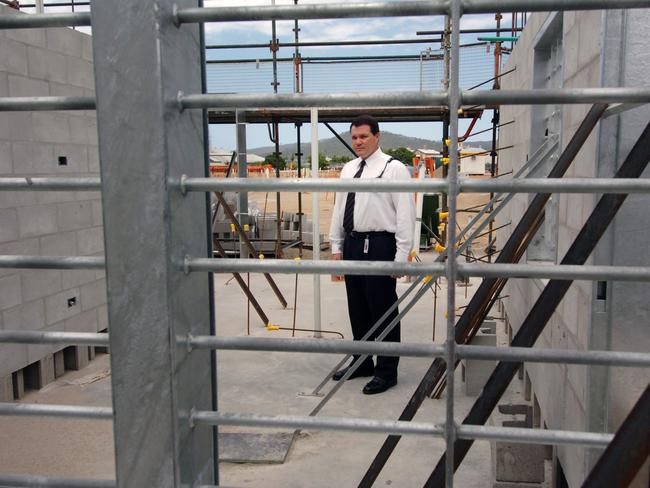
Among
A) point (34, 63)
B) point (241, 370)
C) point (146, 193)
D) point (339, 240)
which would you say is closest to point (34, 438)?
point (241, 370)

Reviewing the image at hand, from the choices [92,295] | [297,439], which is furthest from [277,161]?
[297,439]

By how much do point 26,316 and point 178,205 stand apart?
12.6 feet

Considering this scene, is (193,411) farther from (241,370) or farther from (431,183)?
(241,370)

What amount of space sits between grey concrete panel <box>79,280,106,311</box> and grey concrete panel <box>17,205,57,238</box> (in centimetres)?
66

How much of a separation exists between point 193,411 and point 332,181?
63 centimetres

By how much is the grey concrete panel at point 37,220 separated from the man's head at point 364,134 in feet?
8.17

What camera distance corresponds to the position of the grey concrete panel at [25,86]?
4371 millimetres

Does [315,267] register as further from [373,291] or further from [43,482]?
[373,291]

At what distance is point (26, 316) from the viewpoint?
4.54m

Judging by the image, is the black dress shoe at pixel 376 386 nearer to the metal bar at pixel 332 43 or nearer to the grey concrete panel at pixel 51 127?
the grey concrete panel at pixel 51 127

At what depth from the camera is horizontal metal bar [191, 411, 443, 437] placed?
50.4 inches

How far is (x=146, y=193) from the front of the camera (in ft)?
4.11

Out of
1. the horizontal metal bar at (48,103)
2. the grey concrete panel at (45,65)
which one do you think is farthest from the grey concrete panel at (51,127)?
the horizontal metal bar at (48,103)

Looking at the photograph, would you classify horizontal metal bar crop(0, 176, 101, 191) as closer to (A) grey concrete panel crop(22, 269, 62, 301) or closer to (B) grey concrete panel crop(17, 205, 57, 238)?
(A) grey concrete panel crop(22, 269, 62, 301)
